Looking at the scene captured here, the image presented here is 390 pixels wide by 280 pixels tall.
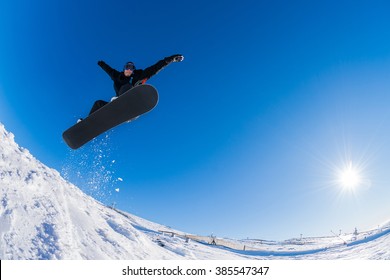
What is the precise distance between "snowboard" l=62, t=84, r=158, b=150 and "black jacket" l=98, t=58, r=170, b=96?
49cm

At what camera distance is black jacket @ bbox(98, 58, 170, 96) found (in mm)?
8031

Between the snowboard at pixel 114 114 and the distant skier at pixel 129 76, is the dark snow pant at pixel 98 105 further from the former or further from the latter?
the snowboard at pixel 114 114

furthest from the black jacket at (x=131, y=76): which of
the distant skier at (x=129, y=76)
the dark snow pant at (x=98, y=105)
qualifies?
the dark snow pant at (x=98, y=105)

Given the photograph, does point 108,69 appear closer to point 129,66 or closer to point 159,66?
point 129,66

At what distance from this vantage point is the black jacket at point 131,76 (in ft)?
26.3

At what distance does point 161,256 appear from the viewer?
1089 centimetres

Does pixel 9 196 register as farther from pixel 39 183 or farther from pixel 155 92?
pixel 155 92

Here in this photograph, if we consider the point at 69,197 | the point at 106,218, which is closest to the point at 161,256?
the point at 106,218

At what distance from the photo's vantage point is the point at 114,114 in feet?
26.0

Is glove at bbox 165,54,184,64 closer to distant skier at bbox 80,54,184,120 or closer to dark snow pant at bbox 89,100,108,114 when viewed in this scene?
distant skier at bbox 80,54,184,120

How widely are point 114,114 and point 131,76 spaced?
121cm

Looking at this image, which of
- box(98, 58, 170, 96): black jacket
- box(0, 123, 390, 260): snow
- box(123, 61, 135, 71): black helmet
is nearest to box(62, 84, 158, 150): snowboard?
box(98, 58, 170, 96): black jacket
